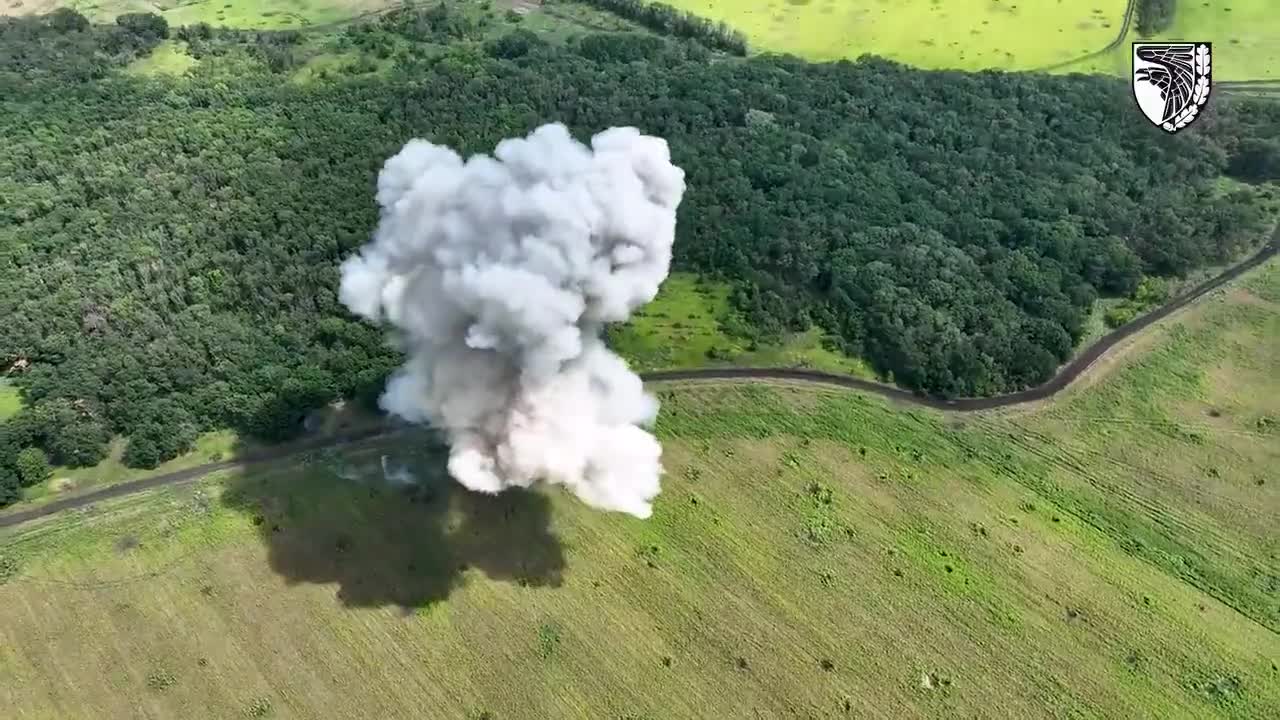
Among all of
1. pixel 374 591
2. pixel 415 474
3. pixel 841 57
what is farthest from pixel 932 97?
pixel 374 591

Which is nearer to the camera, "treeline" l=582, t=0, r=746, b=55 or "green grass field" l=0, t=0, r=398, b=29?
"treeline" l=582, t=0, r=746, b=55

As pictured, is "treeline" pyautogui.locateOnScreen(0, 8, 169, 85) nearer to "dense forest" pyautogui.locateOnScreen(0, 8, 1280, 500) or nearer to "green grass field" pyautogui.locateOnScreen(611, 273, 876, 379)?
"dense forest" pyautogui.locateOnScreen(0, 8, 1280, 500)

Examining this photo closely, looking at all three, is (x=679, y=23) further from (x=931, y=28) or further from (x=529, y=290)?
(x=529, y=290)

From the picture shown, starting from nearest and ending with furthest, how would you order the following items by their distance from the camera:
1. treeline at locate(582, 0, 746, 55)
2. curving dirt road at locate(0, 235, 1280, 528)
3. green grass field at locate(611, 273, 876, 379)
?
curving dirt road at locate(0, 235, 1280, 528) → green grass field at locate(611, 273, 876, 379) → treeline at locate(582, 0, 746, 55)

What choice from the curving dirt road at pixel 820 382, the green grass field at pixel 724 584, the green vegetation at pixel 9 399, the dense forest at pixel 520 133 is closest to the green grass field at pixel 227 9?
the dense forest at pixel 520 133

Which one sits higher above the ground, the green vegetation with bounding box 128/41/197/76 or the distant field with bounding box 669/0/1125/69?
the distant field with bounding box 669/0/1125/69

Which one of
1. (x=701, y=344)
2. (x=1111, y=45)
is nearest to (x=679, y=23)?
(x=1111, y=45)

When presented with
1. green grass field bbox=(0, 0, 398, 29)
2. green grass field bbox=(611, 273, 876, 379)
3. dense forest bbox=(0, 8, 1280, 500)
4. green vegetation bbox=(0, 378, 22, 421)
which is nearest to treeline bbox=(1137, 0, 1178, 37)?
dense forest bbox=(0, 8, 1280, 500)

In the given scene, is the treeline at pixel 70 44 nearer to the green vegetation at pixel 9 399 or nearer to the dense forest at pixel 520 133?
the dense forest at pixel 520 133

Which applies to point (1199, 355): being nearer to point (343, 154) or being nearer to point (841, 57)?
point (841, 57)
